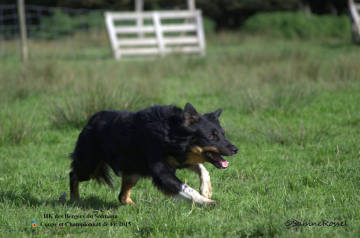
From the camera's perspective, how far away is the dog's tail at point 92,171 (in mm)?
4281

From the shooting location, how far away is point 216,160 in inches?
148

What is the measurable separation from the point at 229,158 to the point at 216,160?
5.76 ft

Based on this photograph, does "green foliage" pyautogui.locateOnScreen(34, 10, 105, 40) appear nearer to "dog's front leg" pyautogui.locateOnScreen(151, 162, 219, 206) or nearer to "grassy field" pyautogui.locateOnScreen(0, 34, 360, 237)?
"grassy field" pyautogui.locateOnScreen(0, 34, 360, 237)

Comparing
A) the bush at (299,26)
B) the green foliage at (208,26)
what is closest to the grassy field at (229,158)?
the bush at (299,26)

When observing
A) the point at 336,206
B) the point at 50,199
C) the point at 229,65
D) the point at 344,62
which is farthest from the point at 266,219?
the point at 229,65

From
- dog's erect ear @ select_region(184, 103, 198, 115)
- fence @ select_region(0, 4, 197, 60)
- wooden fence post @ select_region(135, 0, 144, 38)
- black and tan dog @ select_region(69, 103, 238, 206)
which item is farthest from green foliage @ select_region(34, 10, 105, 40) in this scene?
dog's erect ear @ select_region(184, 103, 198, 115)

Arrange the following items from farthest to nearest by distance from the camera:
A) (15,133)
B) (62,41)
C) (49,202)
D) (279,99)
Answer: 1. (62,41)
2. (279,99)
3. (15,133)
4. (49,202)

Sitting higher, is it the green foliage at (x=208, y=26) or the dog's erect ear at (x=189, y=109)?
the dog's erect ear at (x=189, y=109)

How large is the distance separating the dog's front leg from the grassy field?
4.6 inches

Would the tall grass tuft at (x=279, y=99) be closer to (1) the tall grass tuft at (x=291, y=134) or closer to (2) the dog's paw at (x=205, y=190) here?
(1) the tall grass tuft at (x=291, y=134)

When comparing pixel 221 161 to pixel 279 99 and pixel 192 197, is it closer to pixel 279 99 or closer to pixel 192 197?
pixel 192 197

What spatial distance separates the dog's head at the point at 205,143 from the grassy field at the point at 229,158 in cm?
46

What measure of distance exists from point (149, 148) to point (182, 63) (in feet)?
31.7

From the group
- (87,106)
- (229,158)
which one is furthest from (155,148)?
(87,106)
